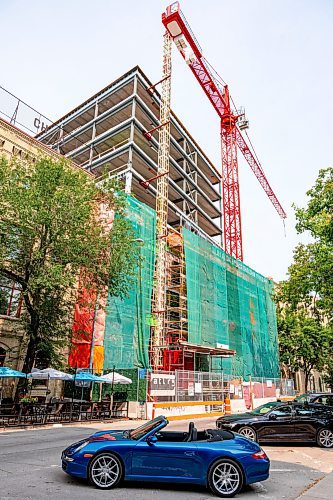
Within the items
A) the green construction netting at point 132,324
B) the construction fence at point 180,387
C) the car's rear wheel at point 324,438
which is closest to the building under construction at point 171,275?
the green construction netting at point 132,324

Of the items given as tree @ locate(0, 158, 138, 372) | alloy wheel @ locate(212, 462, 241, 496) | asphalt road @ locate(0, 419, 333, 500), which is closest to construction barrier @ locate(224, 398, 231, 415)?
tree @ locate(0, 158, 138, 372)

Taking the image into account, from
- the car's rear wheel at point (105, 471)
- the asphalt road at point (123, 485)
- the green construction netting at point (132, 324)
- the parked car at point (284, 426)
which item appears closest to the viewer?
the asphalt road at point (123, 485)

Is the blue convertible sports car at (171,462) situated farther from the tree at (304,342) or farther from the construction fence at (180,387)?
the tree at (304,342)

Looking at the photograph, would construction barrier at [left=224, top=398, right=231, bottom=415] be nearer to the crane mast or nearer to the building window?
the crane mast

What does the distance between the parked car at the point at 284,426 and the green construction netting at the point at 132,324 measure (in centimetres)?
1444

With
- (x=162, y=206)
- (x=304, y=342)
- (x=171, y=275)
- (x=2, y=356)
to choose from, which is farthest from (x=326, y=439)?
(x=304, y=342)

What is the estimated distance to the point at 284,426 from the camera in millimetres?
12008

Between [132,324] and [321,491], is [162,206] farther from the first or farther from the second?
[321,491]

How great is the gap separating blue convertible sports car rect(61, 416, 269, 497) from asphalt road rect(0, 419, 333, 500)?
239 millimetres

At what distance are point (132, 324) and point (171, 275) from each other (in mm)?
12833

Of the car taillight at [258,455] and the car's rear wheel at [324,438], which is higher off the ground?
the car taillight at [258,455]

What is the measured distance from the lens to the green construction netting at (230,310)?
115 ft

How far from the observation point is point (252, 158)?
6981cm

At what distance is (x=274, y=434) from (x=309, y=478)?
422 centimetres
